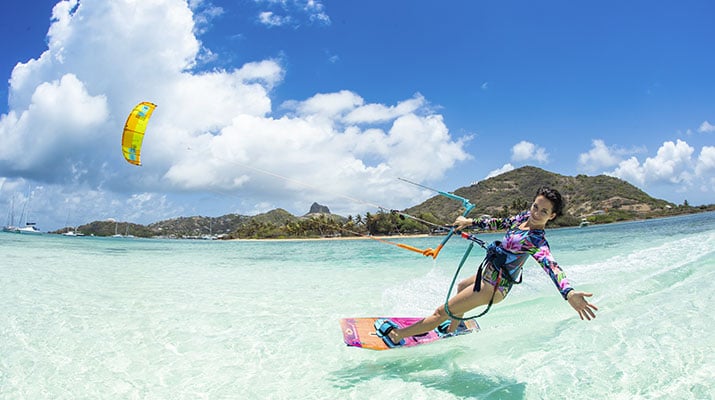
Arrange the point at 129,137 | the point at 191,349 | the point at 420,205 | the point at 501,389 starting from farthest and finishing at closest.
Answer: the point at 420,205, the point at 129,137, the point at 191,349, the point at 501,389

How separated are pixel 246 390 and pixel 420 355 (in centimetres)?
223

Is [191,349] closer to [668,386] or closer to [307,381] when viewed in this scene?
[307,381]

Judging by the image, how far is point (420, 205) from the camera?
171000 millimetres

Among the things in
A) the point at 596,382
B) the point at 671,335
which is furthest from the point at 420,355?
the point at 671,335

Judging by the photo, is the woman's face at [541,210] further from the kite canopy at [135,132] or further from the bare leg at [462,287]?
the kite canopy at [135,132]

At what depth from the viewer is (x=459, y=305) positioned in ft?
15.3

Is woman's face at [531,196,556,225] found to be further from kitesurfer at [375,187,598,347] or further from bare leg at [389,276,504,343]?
bare leg at [389,276,504,343]

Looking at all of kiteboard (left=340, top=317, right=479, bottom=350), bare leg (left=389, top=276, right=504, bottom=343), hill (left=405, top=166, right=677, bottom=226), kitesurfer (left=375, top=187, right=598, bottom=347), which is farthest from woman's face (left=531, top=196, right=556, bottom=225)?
hill (left=405, top=166, right=677, bottom=226)

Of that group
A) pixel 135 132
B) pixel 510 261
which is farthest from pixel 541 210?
pixel 135 132

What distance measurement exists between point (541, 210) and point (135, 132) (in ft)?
29.7

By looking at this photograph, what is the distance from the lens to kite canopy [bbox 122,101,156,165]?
31.0ft

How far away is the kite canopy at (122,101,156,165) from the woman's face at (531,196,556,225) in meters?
8.84

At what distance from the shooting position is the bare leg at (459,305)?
454 centimetres

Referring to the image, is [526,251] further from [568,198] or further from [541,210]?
[568,198]
